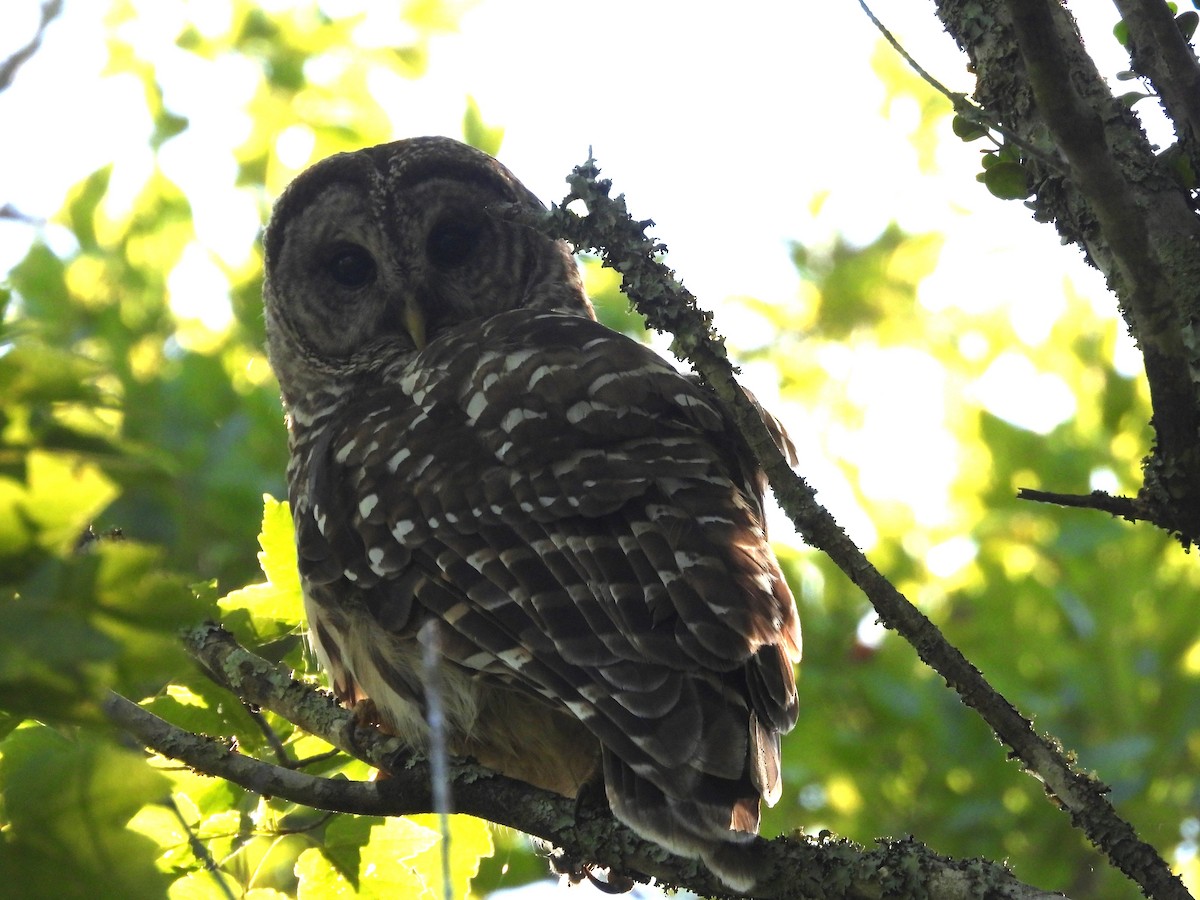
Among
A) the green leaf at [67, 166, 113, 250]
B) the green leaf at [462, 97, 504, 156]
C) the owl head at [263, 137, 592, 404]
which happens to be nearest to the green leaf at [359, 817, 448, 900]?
the owl head at [263, 137, 592, 404]

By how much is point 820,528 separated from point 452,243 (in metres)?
2.80

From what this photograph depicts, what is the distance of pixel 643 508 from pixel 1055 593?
3132 mm

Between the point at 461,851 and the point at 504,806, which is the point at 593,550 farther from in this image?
the point at 461,851

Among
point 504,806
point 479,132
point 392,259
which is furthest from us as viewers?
point 479,132

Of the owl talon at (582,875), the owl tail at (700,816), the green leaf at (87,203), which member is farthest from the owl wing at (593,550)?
the green leaf at (87,203)

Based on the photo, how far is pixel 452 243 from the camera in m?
4.72

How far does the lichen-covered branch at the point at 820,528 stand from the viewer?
6.73ft

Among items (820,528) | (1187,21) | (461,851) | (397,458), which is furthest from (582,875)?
(1187,21)

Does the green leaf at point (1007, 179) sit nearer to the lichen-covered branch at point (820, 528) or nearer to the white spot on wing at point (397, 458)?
the lichen-covered branch at point (820, 528)

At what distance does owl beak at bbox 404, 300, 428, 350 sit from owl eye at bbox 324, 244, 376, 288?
0.32m

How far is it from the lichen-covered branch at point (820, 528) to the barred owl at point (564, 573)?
38cm

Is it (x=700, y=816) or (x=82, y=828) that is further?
(x=700, y=816)

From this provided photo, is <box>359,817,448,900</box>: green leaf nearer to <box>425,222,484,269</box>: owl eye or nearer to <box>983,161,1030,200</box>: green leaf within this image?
<box>983,161,1030,200</box>: green leaf

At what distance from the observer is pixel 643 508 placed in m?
2.78
